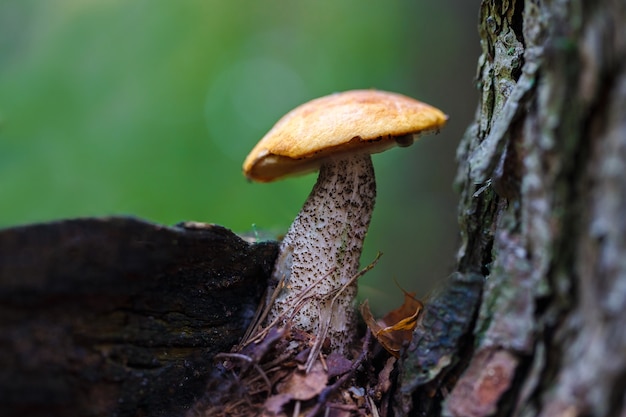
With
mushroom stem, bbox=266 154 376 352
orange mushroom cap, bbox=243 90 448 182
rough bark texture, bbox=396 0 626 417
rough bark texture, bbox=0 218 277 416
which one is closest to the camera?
rough bark texture, bbox=396 0 626 417

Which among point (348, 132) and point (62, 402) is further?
point (348, 132)

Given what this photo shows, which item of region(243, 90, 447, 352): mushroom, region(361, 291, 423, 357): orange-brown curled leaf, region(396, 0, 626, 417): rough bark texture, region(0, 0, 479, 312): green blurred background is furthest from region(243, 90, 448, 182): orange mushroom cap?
region(0, 0, 479, 312): green blurred background

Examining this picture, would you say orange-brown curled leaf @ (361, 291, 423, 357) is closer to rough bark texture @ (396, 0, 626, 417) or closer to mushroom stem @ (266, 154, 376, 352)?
mushroom stem @ (266, 154, 376, 352)

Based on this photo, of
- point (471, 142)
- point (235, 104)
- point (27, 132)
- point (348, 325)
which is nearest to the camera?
point (348, 325)

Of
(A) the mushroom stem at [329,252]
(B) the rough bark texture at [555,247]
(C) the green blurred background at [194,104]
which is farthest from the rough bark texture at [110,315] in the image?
(C) the green blurred background at [194,104]

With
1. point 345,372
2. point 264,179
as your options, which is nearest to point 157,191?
point 264,179

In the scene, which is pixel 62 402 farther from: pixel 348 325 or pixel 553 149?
pixel 553 149

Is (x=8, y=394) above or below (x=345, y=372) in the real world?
above

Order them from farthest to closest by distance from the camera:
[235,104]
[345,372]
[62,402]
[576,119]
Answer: [235,104]
[345,372]
[62,402]
[576,119]
